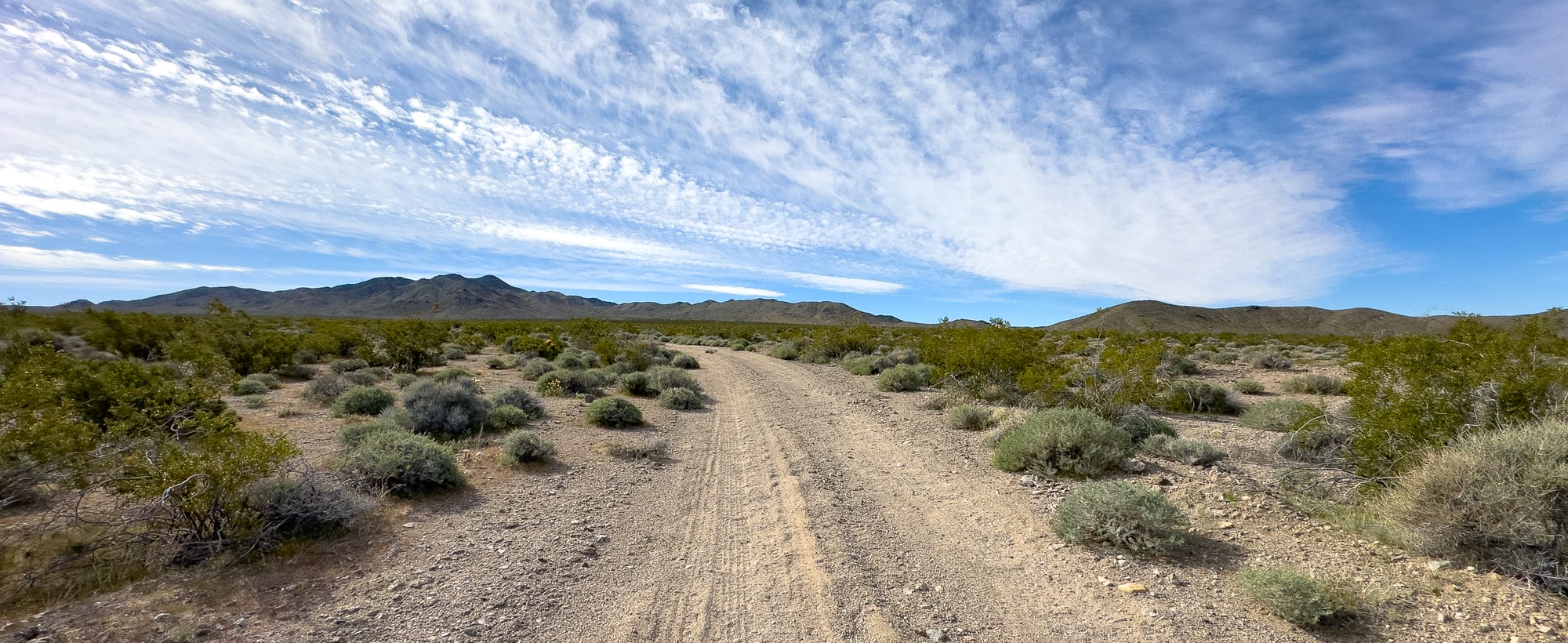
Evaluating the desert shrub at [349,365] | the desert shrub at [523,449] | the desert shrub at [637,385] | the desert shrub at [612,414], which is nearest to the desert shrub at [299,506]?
the desert shrub at [523,449]

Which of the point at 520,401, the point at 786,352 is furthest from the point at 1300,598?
the point at 786,352

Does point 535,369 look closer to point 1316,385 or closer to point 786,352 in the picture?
point 786,352

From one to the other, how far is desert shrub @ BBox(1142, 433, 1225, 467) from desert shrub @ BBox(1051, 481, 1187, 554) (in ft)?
9.65

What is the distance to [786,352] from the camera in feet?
101

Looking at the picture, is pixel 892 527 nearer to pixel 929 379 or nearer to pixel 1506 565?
pixel 1506 565

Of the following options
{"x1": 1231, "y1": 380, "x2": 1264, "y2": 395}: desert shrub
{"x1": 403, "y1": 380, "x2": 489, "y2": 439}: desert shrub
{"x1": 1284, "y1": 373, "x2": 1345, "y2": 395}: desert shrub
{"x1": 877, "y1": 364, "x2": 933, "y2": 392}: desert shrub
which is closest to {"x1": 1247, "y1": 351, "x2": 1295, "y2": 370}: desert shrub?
{"x1": 1284, "y1": 373, "x2": 1345, "y2": 395}: desert shrub

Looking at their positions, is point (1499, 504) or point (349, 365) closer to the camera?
point (1499, 504)

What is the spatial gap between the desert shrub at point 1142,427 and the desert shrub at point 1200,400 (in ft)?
13.0

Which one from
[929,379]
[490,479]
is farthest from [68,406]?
[929,379]

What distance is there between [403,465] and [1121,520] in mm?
7619

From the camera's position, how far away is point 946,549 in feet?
18.7

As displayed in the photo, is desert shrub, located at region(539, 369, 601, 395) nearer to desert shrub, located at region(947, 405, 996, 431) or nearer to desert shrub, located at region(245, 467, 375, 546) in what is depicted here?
desert shrub, located at region(947, 405, 996, 431)

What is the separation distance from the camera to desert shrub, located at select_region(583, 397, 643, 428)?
11602 mm

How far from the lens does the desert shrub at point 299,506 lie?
5.20m
